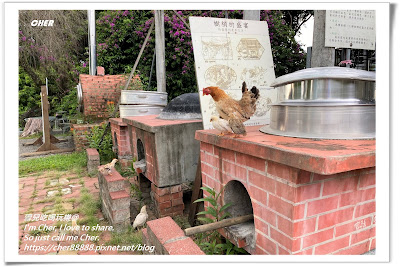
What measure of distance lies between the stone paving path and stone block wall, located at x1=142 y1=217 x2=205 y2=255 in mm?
583

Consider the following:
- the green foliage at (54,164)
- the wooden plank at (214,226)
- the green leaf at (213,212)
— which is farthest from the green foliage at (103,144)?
the wooden plank at (214,226)

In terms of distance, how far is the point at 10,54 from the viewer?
1560 millimetres

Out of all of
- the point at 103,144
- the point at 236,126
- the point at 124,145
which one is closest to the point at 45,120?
the point at 103,144

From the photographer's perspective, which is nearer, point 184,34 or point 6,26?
point 6,26

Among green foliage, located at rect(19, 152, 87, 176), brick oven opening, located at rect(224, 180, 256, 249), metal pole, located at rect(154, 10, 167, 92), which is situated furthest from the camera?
green foliage, located at rect(19, 152, 87, 176)

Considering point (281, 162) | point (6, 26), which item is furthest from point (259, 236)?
point (6, 26)

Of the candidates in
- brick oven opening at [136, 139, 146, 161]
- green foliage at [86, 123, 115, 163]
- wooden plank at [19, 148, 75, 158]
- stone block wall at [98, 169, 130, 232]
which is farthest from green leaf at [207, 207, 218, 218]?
wooden plank at [19, 148, 75, 158]

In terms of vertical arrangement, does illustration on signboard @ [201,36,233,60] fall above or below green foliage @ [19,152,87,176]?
above

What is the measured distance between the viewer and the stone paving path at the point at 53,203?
2287 millimetres

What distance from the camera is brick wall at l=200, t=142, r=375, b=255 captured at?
1332 mm

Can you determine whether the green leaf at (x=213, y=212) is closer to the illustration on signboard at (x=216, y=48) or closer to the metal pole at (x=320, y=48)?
the illustration on signboard at (x=216, y=48)

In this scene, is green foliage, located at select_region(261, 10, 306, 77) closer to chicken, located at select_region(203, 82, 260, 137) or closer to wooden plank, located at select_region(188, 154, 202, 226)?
wooden plank, located at select_region(188, 154, 202, 226)
